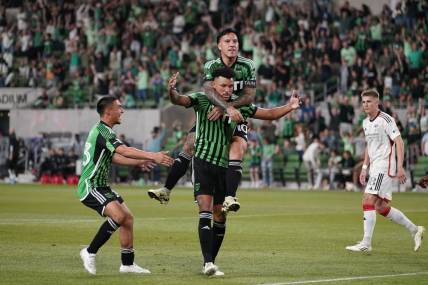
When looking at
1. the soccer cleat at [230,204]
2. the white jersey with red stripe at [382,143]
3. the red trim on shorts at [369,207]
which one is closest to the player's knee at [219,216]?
the soccer cleat at [230,204]

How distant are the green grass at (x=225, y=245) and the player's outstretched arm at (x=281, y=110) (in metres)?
1.93

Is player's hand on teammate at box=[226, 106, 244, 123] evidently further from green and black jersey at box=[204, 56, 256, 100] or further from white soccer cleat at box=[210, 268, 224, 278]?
white soccer cleat at box=[210, 268, 224, 278]

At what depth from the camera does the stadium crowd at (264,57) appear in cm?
3866

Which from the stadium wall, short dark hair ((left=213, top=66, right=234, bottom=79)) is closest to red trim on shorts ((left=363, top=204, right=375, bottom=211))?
short dark hair ((left=213, top=66, right=234, bottom=79))

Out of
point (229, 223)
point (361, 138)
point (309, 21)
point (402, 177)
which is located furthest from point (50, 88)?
point (402, 177)

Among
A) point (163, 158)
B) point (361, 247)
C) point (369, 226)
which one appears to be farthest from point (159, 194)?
point (369, 226)

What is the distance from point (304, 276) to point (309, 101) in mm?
28565

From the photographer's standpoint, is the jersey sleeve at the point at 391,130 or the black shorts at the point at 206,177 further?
the jersey sleeve at the point at 391,130

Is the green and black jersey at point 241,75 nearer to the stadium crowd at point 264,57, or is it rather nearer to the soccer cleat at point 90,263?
the soccer cleat at point 90,263

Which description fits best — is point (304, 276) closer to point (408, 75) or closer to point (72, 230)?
point (72, 230)

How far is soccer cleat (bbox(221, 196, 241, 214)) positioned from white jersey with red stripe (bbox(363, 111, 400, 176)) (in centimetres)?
461

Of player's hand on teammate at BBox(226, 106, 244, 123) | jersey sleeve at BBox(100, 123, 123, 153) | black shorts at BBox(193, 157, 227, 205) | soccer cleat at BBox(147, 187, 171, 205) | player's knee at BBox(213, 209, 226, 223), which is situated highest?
player's hand on teammate at BBox(226, 106, 244, 123)

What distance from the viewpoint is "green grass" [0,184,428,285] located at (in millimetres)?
12539

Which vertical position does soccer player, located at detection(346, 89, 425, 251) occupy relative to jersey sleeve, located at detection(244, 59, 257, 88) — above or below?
below
